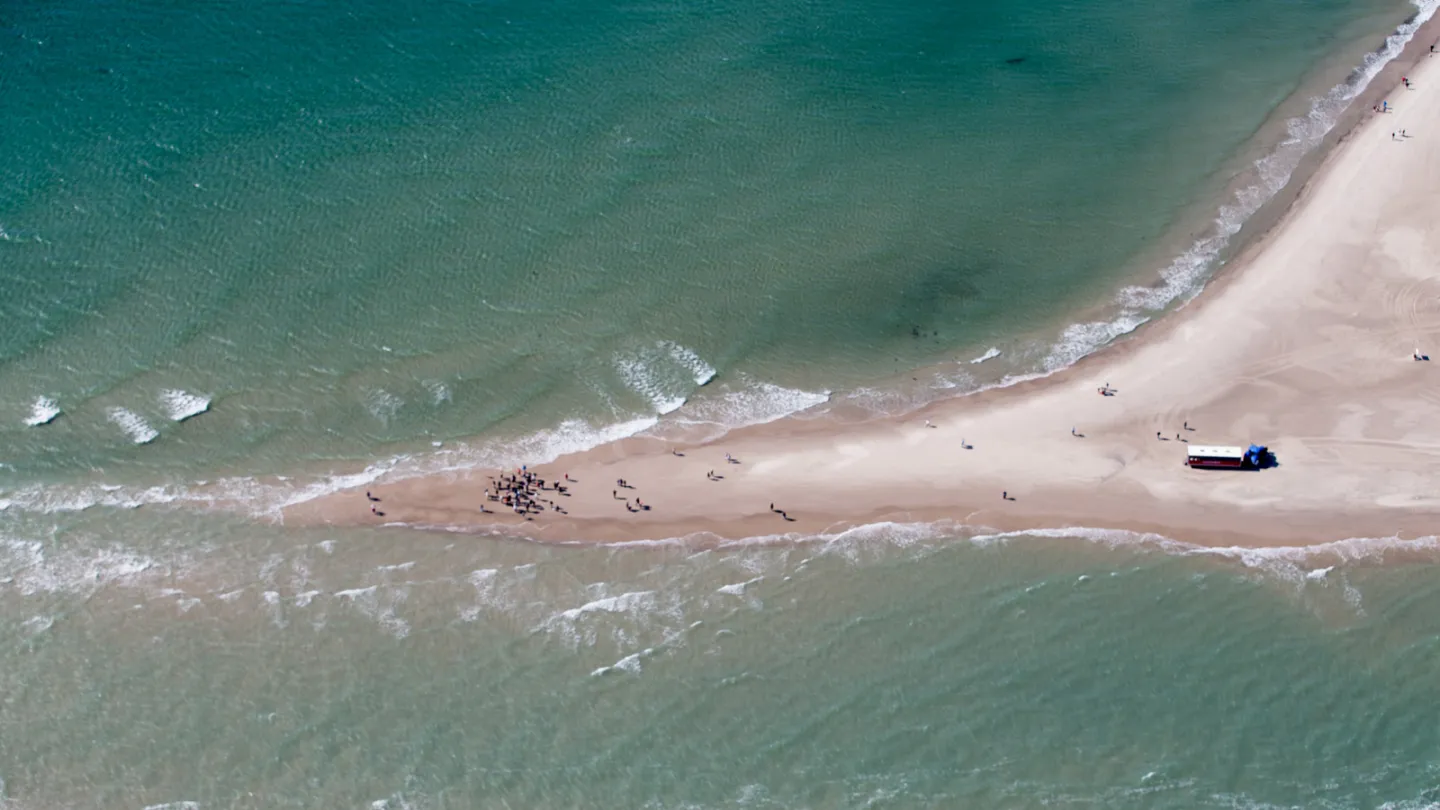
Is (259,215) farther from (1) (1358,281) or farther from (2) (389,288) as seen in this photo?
(1) (1358,281)

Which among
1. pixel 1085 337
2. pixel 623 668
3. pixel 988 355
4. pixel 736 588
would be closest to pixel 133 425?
pixel 623 668

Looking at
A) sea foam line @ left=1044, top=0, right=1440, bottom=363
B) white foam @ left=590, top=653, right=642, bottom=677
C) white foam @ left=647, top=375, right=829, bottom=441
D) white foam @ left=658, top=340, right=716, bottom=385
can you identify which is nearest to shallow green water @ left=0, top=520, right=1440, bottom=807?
white foam @ left=590, top=653, right=642, bottom=677

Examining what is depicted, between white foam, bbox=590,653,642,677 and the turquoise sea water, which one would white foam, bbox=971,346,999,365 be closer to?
the turquoise sea water

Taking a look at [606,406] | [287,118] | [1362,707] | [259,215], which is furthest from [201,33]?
[1362,707]

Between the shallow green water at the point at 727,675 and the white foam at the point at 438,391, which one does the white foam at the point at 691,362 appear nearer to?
the shallow green water at the point at 727,675

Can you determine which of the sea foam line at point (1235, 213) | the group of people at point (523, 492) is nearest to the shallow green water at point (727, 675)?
the group of people at point (523, 492)

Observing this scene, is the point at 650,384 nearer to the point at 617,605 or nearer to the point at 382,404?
the point at 617,605
